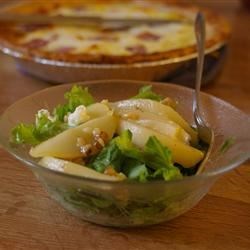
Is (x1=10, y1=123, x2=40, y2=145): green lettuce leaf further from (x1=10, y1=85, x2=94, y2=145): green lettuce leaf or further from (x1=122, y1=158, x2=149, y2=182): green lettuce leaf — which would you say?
(x1=122, y1=158, x2=149, y2=182): green lettuce leaf

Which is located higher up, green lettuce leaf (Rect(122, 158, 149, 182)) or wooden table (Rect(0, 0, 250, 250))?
green lettuce leaf (Rect(122, 158, 149, 182))

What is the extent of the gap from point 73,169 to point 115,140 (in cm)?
7

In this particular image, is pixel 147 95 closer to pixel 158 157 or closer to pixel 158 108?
pixel 158 108

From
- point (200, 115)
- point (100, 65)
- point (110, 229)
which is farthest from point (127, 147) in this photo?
point (100, 65)

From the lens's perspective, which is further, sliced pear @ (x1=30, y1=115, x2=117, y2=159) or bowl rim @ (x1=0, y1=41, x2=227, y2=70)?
bowl rim @ (x1=0, y1=41, x2=227, y2=70)

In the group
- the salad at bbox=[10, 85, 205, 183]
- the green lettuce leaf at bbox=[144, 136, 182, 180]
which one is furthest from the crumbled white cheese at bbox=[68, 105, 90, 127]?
the green lettuce leaf at bbox=[144, 136, 182, 180]

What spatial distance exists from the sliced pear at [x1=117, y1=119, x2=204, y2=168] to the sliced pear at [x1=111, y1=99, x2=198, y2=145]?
0.07 meters

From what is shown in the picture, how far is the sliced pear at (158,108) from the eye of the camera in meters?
0.87

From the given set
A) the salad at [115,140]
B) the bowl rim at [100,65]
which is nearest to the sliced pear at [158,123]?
the salad at [115,140]

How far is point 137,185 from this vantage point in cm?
70

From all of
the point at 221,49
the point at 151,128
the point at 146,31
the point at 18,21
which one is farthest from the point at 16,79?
the point at 151,128

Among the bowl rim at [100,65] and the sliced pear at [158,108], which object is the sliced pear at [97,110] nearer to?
the sliced pear at [158,108]

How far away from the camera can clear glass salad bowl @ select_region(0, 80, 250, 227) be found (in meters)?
0.72

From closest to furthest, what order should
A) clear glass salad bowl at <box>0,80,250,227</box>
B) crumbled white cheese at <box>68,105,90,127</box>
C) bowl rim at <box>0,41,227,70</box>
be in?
clear glass salad bowl at <box>0,80,250,227</box> < crumbled white cheese at <box>68,105,90,127</box> < bowl rim at <box>0,41,227,70</box>
